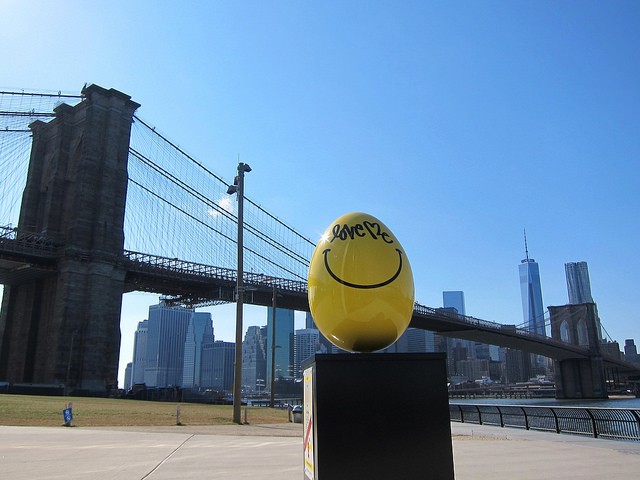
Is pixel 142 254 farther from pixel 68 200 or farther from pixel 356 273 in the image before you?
pixel 356 273

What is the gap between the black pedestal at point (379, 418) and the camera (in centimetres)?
391

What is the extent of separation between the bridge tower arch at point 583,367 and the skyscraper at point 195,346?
4764 inches

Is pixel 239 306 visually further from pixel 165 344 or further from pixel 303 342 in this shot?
pixel 165 344

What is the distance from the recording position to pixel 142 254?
49.2 metres

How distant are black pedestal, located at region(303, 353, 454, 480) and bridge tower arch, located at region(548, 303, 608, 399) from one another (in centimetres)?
9271

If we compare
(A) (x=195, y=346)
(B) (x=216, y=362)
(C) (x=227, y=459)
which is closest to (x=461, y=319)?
(C) (x=227, y=459)

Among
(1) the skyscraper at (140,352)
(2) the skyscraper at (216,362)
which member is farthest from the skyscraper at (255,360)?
(1) the skyscraper at (140,352)

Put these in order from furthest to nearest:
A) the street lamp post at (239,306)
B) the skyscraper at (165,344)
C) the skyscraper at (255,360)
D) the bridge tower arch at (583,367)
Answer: the skyscraper at (165,344), the skyscraper at (255,360), the bridge tower arch at (583,367), the street lamp post at (239,306)

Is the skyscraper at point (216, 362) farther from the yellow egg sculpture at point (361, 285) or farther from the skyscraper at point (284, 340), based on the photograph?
the yellow egg sculpture at point (361, 285)

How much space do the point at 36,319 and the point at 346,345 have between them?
1937 inches

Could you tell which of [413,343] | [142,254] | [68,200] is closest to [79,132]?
[68,200]

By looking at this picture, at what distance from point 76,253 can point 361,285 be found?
44335 mm

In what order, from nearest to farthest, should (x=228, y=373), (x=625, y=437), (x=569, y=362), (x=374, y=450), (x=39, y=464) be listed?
1. (x=374, y=450)
2. (x=39, y=464)
3. (x=625, y=437)
4. (x=569, y=362)
5. (x=228, y=373)

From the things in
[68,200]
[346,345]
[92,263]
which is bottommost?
[346,345]
